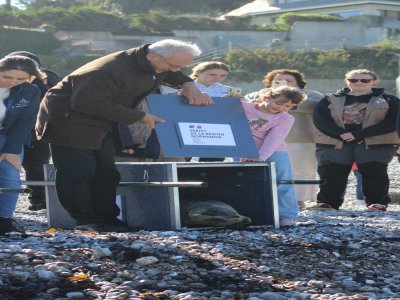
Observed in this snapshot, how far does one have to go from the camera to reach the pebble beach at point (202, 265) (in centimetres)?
577

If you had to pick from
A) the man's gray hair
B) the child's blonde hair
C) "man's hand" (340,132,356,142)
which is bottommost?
"man's hand" (340,132,356,142)

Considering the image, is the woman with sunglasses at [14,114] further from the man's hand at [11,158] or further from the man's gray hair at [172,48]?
the man's gray hair at [172,48]

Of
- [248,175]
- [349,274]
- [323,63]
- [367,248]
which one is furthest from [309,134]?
[323,63]

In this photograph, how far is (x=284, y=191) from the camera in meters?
9.24

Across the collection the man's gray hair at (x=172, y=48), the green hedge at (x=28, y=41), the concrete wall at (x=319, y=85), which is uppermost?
the green hedge at (x=28, y=41)

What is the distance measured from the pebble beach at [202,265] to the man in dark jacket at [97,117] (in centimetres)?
69

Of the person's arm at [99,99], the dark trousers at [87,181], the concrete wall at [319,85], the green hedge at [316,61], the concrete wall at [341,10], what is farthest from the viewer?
the concrete wall at [341,10]

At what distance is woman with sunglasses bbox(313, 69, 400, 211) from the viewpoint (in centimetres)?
1170

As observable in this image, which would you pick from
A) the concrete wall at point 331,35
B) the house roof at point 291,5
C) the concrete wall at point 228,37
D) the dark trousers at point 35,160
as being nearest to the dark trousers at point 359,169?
the dark trousers at point 35,160

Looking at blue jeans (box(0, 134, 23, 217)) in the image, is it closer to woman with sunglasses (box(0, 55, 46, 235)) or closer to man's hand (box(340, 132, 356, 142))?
woman with sunglasses (box(0, 55, 46, 235))

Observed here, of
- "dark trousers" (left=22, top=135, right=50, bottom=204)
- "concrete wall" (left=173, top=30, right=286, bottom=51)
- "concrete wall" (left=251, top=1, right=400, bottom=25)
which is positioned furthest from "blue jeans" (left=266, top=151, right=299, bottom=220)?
"concrete wall" (left=251, top=1, right=400, bottom=25)

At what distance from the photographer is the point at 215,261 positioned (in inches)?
263

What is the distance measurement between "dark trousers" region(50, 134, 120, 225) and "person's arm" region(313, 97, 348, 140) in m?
3.91

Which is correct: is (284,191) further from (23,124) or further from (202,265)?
(202,265)
